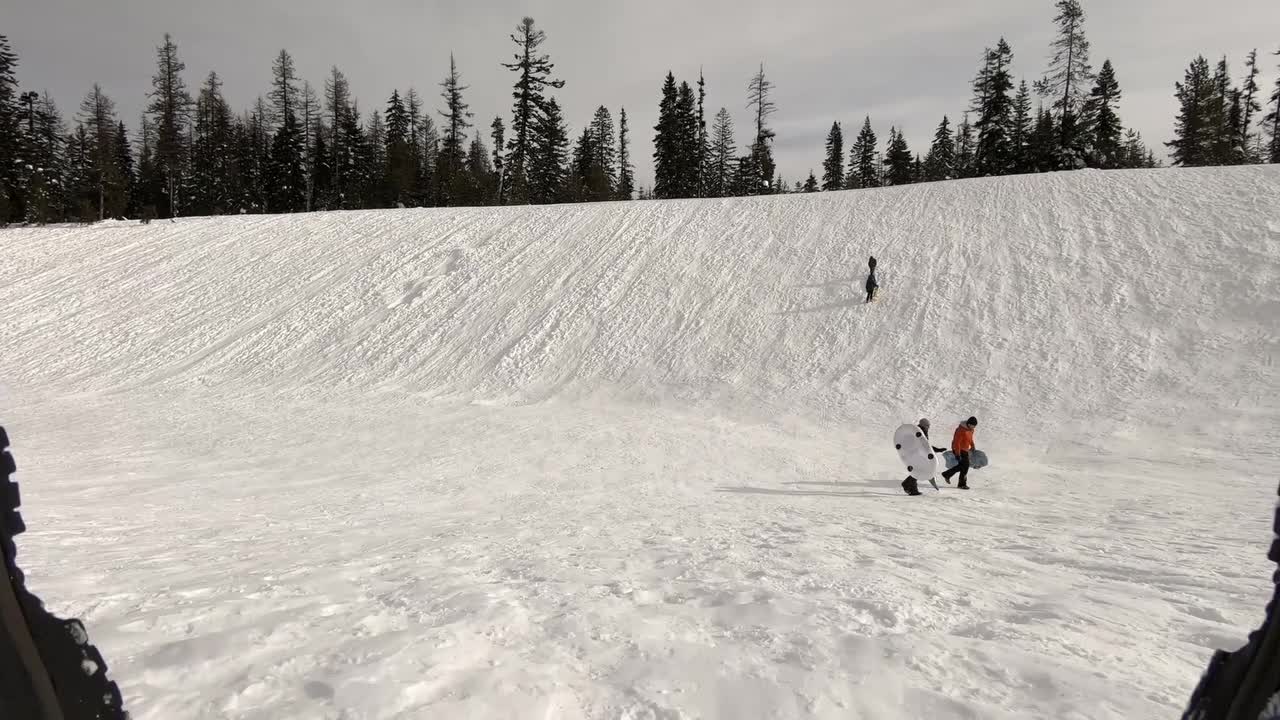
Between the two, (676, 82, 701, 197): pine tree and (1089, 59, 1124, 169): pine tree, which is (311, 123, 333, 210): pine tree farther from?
(1089, 59, 1124, 169): pine tree

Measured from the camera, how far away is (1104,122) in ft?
142

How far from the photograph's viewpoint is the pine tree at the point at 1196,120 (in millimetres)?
45719

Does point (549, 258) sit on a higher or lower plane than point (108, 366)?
higher

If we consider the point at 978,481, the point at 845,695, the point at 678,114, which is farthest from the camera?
the point at 678,114

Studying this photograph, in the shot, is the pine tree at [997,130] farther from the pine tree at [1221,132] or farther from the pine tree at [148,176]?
the pine tree at [148,176]

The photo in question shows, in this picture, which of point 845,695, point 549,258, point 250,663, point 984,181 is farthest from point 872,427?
point 984,181

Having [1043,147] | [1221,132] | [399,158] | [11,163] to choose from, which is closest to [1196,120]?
[1221,132]

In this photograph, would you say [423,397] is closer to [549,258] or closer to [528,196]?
[549,258]

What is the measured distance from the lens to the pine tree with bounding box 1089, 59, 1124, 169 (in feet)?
139

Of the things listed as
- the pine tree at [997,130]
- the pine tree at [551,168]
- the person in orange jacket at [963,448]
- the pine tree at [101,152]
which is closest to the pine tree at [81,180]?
the pine tree at [101,152]

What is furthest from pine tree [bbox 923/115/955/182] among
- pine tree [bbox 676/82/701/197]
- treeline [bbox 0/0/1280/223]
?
pine tree [bbox 676/82/701/197]

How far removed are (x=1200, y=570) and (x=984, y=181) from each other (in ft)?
75.7

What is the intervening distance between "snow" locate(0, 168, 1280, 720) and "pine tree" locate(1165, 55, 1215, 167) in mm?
36077

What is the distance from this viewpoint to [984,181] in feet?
79.3
